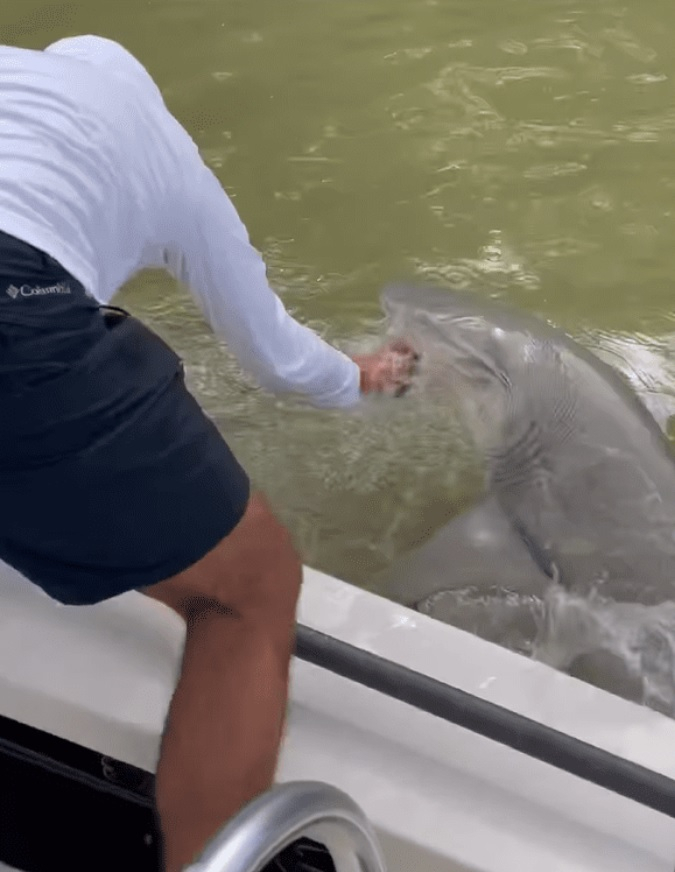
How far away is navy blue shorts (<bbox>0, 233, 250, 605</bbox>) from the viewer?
35.6 inches

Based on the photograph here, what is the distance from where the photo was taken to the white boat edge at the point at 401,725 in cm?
110

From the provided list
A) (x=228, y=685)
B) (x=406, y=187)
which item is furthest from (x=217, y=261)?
(x=406, y=187)

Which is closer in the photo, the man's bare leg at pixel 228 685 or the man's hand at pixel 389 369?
the man's bare leg at pixel 228 685

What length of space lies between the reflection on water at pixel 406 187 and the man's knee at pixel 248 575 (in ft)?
2.15

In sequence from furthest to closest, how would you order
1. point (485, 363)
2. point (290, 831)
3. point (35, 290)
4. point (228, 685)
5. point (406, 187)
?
1. point (406, 187)
2. point (485, 363)
3. point (228, 685)
4. point (35, 290)
5. point (290, 831)

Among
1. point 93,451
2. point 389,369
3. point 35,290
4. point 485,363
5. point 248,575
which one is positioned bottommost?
point 485,363

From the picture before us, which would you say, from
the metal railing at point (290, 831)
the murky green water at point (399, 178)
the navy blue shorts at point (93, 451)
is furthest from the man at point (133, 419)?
the murky green water at point (399, 178)

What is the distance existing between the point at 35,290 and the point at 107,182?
4.9 inches

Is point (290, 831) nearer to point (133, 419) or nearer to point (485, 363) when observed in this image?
point (133, 419)

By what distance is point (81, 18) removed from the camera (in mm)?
3346

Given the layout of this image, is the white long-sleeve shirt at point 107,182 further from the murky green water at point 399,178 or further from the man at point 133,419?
the murky green water at point 399,178

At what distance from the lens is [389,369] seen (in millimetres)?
1695

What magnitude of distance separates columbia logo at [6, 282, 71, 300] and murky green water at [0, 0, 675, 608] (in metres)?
1.10

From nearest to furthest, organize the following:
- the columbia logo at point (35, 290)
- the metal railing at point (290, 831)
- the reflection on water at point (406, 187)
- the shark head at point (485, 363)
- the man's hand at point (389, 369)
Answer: the metal railing at point (290, 831) → the columbia logo at point (35, 290) → the man's hand at point (389, 369) → the shark head at point (485, 363) → the reflection on water at point (406, 187)
